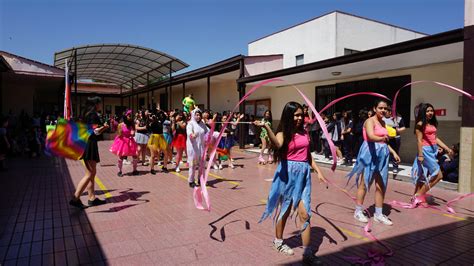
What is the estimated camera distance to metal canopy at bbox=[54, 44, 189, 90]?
17942 millimetres

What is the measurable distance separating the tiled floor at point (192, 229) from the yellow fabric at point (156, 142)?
2.10 metres

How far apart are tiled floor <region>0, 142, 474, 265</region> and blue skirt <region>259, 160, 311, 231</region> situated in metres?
0.65

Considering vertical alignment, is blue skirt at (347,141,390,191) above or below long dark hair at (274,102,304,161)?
below

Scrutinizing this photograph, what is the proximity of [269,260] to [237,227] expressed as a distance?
3.86ft

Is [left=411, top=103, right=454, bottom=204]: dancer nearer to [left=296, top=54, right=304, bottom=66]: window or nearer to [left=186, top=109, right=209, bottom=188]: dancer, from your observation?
[left=186, top=109, right=209, bottom=188]: dancer

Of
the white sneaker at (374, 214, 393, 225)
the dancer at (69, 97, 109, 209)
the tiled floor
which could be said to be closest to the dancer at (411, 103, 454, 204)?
the tiled floor

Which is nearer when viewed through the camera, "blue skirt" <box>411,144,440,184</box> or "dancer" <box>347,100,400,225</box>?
"dancer" <box>347,100,400,225</box>

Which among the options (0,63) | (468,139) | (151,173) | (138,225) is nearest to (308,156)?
(138,225)

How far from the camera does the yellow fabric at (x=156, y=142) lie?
958 centimetres

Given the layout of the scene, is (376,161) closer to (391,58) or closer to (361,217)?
(361,217)

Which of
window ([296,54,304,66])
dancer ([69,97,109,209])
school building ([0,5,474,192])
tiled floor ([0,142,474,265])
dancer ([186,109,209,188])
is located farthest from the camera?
window ([296,54,304,66])

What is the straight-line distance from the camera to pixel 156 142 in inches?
382

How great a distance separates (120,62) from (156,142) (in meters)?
14.0

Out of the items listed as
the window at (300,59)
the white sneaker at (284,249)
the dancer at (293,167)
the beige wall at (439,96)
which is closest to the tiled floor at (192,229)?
the white sneaker at (284,249)
